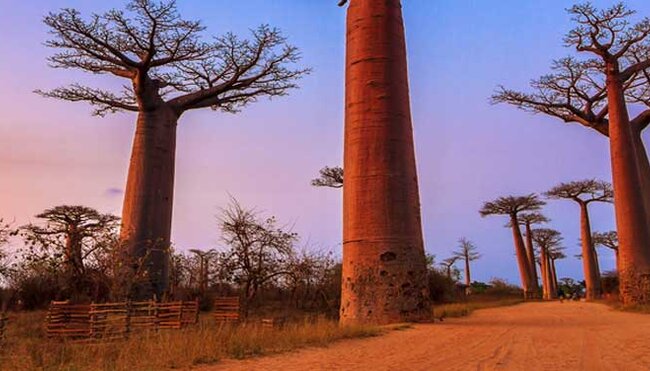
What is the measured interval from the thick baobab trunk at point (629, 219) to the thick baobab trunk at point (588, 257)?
1262 cm

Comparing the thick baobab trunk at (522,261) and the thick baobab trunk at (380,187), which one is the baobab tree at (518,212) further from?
the thick baobab trunk at (380,187)

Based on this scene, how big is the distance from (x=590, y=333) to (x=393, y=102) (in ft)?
11.8

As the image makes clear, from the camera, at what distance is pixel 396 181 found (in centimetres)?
709

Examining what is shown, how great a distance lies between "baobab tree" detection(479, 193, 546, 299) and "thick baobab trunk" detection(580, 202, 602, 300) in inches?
166

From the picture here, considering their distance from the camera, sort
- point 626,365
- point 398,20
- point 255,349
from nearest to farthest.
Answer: point 626,365 → point 255,349 → point 398,20

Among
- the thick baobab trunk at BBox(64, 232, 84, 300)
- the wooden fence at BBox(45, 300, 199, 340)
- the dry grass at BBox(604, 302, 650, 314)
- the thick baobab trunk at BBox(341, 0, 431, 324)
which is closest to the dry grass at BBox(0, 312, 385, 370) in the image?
the thick baobab trunk at BBox(341, 0, 431, 324)

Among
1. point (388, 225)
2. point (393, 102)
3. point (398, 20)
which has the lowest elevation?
point (388, 225)

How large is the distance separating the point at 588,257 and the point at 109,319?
72.2 ft

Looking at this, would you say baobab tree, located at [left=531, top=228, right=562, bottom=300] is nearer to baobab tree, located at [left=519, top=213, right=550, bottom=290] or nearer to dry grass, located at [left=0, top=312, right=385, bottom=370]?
baobab tree, located at [left=519, top=213, right=550, bottom=290]

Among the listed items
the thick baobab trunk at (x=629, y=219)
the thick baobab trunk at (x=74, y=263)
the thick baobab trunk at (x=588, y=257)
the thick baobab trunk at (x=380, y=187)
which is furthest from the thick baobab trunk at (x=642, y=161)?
the thick baobab trunk at (x=74, y=263)

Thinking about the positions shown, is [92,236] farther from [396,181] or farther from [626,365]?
[626,365]

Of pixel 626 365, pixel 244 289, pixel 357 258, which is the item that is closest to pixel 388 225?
pixel 357 258

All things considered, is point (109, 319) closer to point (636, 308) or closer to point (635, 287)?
point (636, 308)

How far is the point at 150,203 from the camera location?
10820mm
